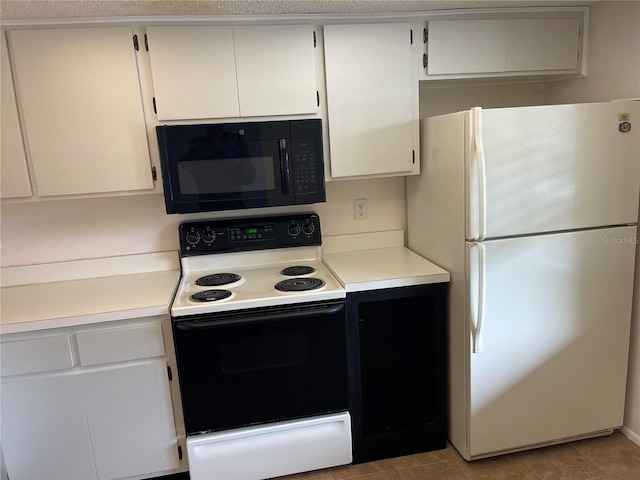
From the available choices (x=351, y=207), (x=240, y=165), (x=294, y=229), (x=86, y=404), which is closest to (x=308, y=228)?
(x=294, y=229)

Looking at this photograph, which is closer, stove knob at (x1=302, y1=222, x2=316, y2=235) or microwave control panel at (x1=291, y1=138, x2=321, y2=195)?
microwave control panel at (x1=291, y1=138, x2=321, y2=195)

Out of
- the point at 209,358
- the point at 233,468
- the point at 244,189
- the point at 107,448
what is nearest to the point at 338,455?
the point at 233,468

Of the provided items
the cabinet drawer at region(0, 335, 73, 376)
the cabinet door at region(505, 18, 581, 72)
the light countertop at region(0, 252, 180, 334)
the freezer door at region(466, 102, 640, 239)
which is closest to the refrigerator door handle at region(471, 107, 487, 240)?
the freezer door at region(466, 102, 640, 239)

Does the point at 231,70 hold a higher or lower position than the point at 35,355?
higher

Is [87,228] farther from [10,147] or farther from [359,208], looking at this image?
[359,208]

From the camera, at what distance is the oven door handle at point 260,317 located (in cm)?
183

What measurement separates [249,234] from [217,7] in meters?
1.03

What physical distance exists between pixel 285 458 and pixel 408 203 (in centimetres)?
141

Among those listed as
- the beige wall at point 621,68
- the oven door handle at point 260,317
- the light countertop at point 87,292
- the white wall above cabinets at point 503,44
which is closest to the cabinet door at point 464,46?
the white wall above cabinets at point 503,44

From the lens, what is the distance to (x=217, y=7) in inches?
73.0

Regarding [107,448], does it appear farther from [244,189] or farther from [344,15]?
[344,15]

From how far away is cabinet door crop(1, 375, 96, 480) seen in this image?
1.84 m

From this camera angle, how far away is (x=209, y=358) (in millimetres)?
1882

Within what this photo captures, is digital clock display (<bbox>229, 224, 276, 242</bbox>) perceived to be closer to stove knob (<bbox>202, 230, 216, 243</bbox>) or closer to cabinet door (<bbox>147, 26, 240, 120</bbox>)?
stove knob (<bbox>202, 230, 216, 243</bbox>)
